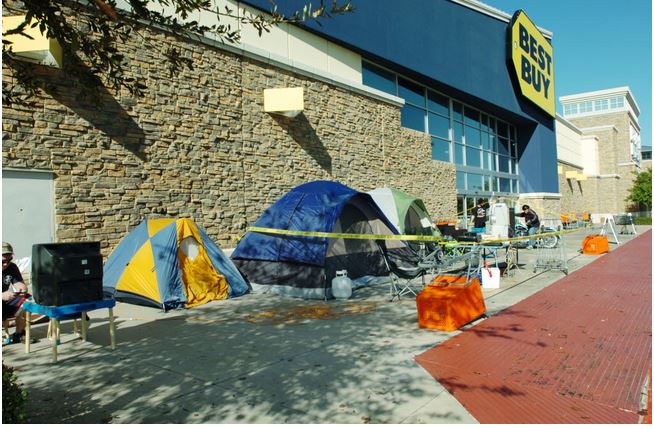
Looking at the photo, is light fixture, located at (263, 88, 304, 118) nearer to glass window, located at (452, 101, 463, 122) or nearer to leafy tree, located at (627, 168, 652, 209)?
glass window, located at (452, 101, 463, 122)

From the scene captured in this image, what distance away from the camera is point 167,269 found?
7996 mm

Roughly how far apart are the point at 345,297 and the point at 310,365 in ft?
12.4

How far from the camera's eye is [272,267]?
30.8 ft

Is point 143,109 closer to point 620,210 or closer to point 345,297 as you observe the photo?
point 345,297

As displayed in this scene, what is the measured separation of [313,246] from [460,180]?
16725mm

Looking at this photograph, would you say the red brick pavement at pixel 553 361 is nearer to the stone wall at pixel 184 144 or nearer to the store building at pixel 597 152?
the stone wall at pixel 184 144

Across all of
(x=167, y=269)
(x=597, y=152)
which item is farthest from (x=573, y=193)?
(x=167, y=269)

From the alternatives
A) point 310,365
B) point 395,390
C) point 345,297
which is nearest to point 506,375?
point 395,390

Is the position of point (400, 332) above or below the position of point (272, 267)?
below

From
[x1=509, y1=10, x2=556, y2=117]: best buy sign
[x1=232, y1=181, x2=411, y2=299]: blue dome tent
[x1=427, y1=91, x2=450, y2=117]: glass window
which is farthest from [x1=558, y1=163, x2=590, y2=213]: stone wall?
[x1=232, y1=181, x2=411, y2=299]: blue dome tent

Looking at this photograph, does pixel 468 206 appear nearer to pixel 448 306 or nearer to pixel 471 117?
pixel 471 117

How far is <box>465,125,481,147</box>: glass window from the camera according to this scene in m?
25.0

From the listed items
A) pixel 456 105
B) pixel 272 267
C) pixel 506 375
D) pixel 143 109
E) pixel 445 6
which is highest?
pixel 445 6

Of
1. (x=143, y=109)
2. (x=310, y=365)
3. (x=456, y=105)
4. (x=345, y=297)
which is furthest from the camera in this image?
(x=456, y=105)
